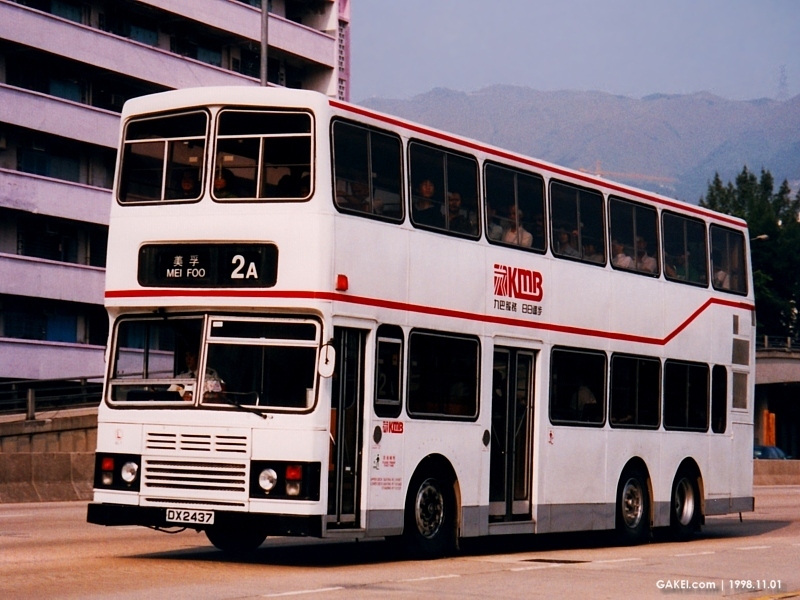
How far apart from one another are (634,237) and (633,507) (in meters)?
3.74

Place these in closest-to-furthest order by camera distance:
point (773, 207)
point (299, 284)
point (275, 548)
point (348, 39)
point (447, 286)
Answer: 1. point (299, 284)
2. point (447, 286)
3. point (275, 548)
4. point (348, 39)
5. point (773, 207)

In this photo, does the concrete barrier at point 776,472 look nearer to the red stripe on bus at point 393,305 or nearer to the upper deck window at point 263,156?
the red stripe on bus at point 393,305

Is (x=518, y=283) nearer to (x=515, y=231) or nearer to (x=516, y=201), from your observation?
(x=515, y=231)

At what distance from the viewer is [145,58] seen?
53.1 metres

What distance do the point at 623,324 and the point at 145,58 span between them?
119 feet

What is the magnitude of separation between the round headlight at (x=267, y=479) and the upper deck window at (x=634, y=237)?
736 cm

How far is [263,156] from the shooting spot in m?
14.8

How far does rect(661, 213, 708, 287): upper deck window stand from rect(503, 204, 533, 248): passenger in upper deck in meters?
3.92

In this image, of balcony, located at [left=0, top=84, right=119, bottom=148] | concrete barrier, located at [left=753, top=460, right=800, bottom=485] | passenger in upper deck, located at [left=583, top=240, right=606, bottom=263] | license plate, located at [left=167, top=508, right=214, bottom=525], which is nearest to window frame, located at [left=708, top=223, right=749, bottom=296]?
passenger in upper deck, located at [left=583, top=240, right=606, bottom=263]

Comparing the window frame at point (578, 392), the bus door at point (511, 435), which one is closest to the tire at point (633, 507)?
the window frame at point (578, 392)

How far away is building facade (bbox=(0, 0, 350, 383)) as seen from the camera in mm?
48719

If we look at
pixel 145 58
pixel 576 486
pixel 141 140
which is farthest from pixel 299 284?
pixel 145 58

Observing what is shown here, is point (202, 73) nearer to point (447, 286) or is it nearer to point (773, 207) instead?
point (447, 286)

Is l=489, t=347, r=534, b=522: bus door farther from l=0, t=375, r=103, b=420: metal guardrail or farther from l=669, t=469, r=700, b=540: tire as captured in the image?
Answer: l=0, t=375, r=103, b=420: metal guardrail
